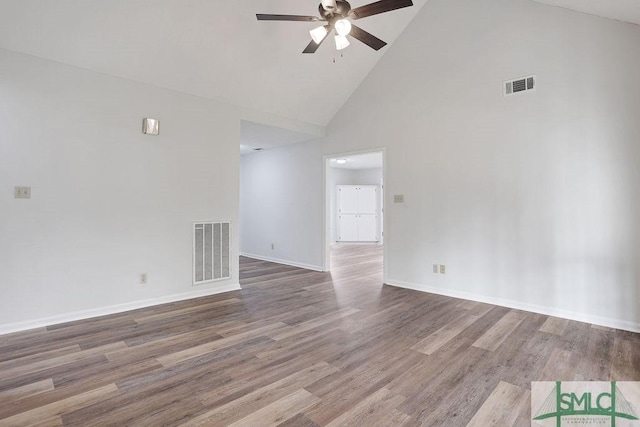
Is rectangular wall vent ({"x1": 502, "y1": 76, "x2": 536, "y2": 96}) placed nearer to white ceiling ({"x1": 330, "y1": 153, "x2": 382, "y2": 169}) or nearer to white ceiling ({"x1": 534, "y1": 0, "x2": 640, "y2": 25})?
white ceiling ({"x1": 534, "y1": 0, "x2": 640, "y2": 25})

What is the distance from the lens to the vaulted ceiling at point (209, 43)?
111 inches

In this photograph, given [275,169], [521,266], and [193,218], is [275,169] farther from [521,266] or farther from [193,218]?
[521,266]

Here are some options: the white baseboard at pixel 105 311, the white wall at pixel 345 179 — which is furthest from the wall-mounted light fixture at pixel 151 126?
the white wall at pixel 345 179

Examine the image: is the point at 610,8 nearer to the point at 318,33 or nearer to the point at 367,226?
the point at 318,33

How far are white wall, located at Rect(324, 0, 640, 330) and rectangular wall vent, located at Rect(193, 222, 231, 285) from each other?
2411 mm

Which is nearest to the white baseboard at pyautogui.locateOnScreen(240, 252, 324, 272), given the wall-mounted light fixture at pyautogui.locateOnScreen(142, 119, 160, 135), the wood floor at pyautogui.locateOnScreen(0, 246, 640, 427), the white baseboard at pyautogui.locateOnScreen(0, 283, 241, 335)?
the white baseboard at pyautogui.locateOnScreen(0, 283, 241, 335)

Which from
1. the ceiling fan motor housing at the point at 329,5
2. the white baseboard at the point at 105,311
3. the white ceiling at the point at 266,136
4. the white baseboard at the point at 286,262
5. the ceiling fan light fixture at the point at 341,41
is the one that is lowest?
the white baseboard at the point at 105,311

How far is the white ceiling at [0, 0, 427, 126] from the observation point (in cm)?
286

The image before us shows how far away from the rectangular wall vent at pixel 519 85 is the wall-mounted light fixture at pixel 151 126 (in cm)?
415

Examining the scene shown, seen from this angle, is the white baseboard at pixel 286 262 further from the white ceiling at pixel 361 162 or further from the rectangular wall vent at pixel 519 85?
the rectangular wall vent at pixel 519 85

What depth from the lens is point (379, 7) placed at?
99.7 inches

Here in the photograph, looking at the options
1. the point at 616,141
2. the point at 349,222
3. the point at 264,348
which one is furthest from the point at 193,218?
the point at 349,222

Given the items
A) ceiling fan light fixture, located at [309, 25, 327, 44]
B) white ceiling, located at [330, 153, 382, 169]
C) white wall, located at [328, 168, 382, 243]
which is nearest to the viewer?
ceiling fan light fixture, located at [309, 25, 327, 44]

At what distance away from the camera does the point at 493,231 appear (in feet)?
12.5
